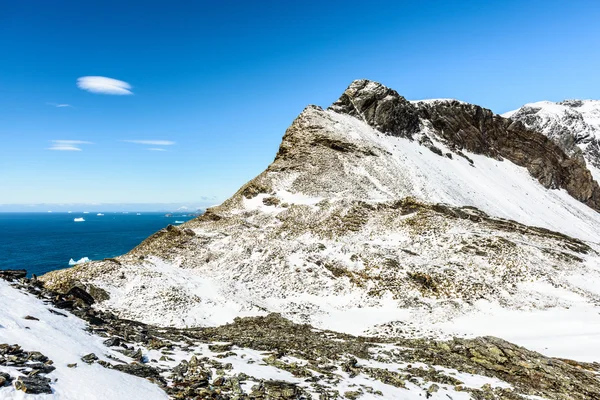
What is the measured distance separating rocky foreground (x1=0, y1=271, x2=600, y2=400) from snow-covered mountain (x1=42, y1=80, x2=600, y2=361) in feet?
14.6

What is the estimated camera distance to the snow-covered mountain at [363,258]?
Answer: 25.6 meters

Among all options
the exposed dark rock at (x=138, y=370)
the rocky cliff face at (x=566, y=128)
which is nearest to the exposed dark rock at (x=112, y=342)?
the exposed dark rock at (x=138, y=370)

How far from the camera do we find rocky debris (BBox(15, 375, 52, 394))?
26.1 ft

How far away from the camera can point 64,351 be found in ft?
35.6

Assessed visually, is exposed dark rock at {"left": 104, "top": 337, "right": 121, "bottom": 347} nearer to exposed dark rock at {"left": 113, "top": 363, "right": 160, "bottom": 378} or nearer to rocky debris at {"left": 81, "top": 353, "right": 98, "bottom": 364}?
rocky debris at {"left": 81, "top": 353, "right": 98, "bottom": 364}

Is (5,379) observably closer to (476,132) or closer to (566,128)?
(476,132)

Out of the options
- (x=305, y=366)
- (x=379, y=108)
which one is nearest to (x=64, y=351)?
(x=305, y=366)

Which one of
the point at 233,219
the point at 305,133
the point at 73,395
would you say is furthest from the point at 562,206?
the point at 73,395

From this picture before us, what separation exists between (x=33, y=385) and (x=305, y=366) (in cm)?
937

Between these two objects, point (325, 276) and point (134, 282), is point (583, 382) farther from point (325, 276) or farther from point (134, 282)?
point (134, 282)

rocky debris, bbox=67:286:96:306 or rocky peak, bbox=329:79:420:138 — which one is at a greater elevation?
rocky peak, bbox=329:79:420:138

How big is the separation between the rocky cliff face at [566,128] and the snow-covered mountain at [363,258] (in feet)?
211

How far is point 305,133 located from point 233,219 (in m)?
25.9

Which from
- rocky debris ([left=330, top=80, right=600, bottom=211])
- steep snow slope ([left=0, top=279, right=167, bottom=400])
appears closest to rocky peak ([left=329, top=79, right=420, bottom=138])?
rocky debris ([left=330, top=80, right=600, bottom=211])
